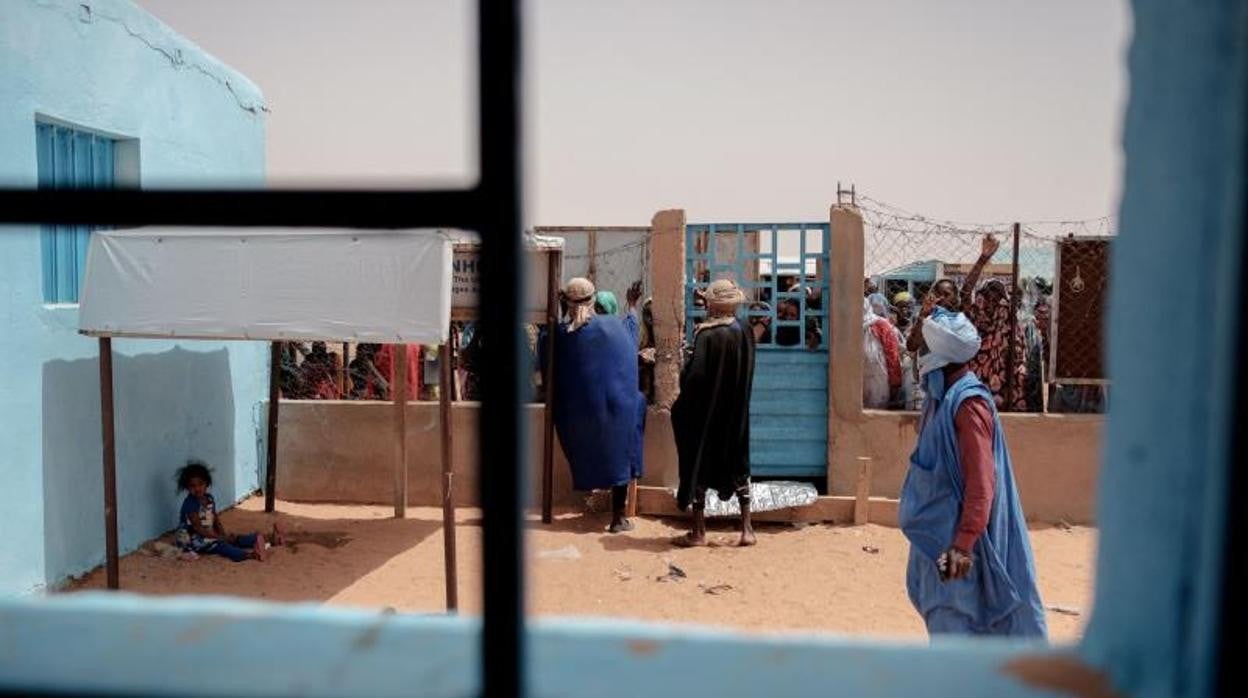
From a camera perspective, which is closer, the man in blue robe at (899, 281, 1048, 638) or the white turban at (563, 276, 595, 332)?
the man in blue robe at (899, 281, 1048, 638)

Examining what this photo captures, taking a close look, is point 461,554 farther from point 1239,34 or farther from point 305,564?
point 1239,34

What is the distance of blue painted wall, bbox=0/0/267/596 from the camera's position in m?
4.93

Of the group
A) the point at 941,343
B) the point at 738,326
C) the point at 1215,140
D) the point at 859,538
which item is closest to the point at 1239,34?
the point at 1215,140

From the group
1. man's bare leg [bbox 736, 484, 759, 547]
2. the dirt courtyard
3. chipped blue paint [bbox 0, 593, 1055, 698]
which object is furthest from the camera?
man's bare leg [bbox 736, 484, 759, 547]

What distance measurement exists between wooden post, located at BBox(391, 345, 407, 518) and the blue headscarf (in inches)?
173

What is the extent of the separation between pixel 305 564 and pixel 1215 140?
6064 millimetres

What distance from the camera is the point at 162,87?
636cm

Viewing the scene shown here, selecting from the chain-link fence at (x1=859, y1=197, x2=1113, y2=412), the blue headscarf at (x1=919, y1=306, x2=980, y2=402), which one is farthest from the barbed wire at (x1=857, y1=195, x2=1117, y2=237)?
the blue headscarf at (x1=919, y1=306, x2=980, y2=402)

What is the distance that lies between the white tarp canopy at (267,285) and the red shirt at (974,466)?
2.81 m

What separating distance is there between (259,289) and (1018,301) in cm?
512

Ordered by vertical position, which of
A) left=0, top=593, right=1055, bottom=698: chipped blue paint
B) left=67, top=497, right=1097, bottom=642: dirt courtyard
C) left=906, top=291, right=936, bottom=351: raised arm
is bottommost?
Result: left=67, top=497, right=1097, bottom=642: dirt courtyard

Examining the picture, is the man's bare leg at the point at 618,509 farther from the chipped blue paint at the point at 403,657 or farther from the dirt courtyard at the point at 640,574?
the chipped blue paint at the point at 403,657

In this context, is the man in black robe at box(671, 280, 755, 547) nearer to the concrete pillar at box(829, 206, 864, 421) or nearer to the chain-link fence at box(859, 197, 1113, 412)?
the concrete pillar at box(829, 206, 864, 421)

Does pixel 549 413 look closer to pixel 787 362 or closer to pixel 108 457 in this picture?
pixel 787 362
